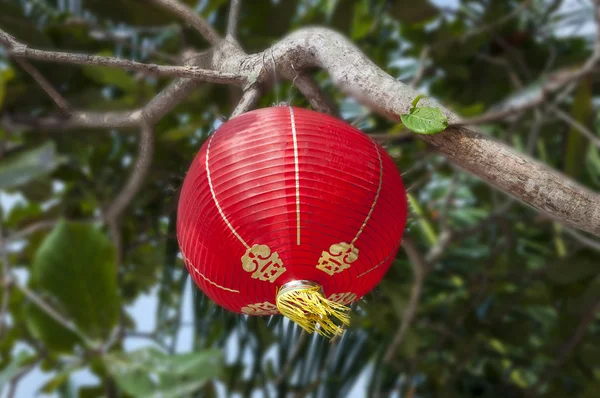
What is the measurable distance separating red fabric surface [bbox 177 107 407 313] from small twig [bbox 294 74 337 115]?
7cm

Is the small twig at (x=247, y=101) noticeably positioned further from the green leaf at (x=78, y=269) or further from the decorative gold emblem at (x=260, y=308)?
the green leaf at (x=78, y=269)

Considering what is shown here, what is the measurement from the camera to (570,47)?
76.4 inches

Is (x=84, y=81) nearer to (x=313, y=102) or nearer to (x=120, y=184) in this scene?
(x=120, y=184)

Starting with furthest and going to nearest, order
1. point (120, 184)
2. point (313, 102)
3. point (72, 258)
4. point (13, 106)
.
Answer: point (120, 184) < point (13, 106) < point (72, 258) < point (313, 102)

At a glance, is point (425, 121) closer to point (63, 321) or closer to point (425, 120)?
point (425, 120)

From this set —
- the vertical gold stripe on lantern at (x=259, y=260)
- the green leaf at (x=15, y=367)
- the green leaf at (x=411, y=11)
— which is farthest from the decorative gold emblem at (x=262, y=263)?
the green leaf at (x=411, y=11)

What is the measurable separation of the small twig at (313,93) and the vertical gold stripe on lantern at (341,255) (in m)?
0.13

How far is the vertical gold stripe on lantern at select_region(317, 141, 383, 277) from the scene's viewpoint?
590mm

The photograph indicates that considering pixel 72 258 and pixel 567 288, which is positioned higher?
pixel 72 258

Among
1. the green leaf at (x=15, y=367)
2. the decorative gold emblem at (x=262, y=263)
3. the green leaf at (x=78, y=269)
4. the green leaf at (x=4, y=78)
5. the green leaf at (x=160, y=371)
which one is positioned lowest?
the green leaf at (x=15, y=367)

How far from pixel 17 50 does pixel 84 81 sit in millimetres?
877

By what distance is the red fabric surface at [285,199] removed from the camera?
57cm

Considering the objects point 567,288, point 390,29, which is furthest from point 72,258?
point 567,288

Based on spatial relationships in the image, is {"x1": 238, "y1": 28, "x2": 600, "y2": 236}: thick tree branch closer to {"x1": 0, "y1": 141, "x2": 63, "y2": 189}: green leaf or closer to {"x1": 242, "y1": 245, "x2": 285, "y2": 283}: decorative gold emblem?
{"x1": 242, "y1": 245, "x2": 285, "y2": 283}: decorative gold emblem
